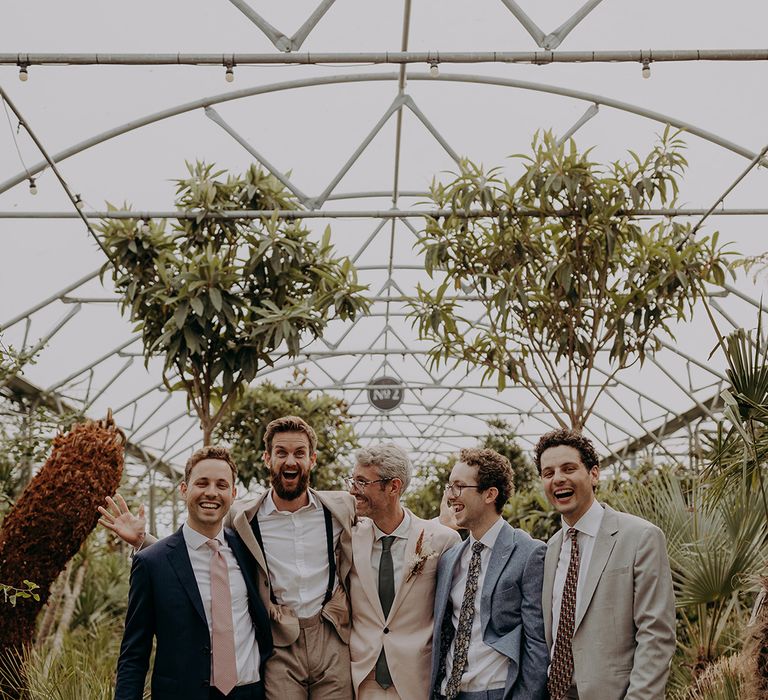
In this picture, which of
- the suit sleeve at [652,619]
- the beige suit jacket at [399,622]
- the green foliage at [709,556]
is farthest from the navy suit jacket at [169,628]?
the green foliage at [709,556]

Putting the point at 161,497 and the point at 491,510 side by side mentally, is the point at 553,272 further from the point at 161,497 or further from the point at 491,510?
the point at 161,497

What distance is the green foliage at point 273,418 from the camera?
12.2m

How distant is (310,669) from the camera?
4004 millimetres

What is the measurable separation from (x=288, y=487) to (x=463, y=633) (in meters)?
0.94

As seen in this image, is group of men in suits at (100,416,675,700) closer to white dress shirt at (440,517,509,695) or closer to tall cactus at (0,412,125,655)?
white dress shirt at (440,517,509,695)

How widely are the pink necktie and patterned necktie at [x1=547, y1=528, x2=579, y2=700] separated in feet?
3.98

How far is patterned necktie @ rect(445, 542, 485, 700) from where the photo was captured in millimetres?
3773

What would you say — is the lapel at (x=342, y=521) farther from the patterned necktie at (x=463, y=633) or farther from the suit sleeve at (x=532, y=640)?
the suit sleeve at (x=532, y=640)

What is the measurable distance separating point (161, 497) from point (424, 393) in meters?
5.68

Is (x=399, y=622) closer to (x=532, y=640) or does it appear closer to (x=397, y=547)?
(x=397, y=547)

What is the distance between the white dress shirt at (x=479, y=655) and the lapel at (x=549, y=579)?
216 millimetres

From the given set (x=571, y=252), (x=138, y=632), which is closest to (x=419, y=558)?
(x=138, y=632)

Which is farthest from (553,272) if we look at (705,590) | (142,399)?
(142,399)

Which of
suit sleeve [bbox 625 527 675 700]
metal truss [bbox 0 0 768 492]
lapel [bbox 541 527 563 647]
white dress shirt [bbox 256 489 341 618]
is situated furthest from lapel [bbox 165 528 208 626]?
metal truss [bbox 0 0 768 492]
